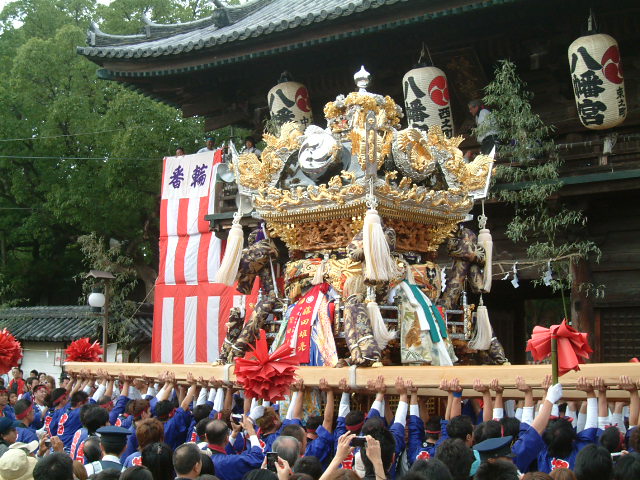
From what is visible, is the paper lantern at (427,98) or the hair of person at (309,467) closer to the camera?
the hair of person at (309,467)

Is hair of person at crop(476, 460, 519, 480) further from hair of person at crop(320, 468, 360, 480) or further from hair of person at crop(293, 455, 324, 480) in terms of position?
hair of person at crop(293, 455, 324, 480)

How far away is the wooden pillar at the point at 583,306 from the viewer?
11211 mm

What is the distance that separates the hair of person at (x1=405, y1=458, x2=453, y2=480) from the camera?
3.76 m

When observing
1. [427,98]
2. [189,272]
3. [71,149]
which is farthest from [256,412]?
[71,149]

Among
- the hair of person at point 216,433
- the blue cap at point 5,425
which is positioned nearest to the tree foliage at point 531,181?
the hair of person at point 216,433

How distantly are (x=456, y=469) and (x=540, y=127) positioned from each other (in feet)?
27.6

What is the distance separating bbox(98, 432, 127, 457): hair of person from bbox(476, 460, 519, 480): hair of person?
2.34 metres

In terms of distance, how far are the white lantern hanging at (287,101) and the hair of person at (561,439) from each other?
888cm

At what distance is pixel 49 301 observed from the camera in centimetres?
2370

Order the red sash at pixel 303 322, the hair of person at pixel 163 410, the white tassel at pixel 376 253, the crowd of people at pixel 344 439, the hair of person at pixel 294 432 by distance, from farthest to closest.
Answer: the red sash at pixel 303 322 → the white tassel at pixel 376 253 → the hair of person at pixel 163 410 → the hair of person at pixel 294 432 → the crowd of people at pixel 344 439

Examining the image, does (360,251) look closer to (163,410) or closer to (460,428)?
(163,410)

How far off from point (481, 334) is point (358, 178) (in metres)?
1.94

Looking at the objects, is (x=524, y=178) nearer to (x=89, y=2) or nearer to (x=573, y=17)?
(x=573, y=17)

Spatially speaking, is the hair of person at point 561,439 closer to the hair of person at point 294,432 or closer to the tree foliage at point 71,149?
the hair of person at point 294,432
